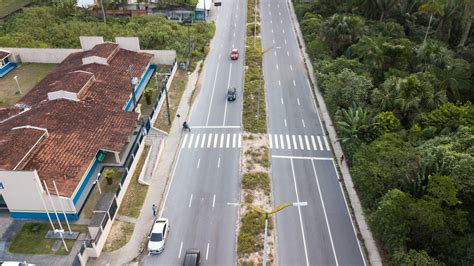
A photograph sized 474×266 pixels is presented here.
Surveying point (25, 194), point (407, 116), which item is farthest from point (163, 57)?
point (407, 116)

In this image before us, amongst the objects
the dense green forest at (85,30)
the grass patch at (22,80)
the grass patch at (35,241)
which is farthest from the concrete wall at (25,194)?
the dense green forest at (85,30)

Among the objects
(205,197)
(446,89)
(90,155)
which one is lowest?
(205,197)

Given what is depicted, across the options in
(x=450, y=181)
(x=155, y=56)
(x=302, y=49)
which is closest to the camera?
(x=450, y=181)

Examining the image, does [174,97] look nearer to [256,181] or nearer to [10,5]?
[256,181]

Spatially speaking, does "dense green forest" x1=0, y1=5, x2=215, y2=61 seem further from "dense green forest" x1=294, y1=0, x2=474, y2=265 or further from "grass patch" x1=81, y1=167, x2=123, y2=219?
"grass patch" x1=81, y1=167, x2=123, y2=219

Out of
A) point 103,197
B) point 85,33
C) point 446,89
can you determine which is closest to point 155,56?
point 85,33

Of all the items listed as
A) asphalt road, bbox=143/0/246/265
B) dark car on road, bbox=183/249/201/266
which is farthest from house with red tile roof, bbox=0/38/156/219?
dark car on road, bbox=183/249/201/266

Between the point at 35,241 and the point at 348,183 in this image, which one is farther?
the point at 348,183

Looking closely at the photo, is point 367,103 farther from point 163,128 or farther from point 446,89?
point 163,128
